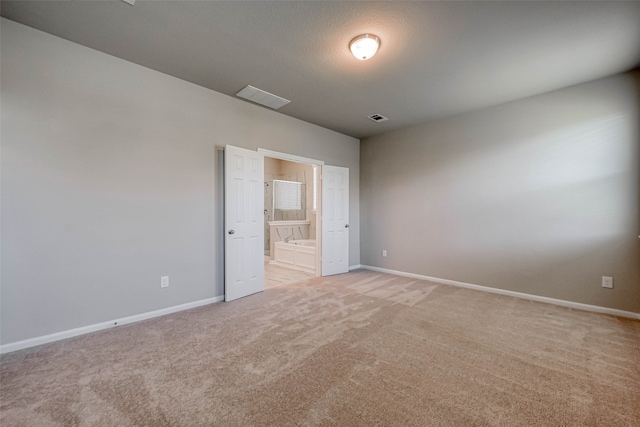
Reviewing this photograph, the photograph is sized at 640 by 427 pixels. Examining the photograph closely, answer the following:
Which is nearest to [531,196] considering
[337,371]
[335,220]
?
[335,220]

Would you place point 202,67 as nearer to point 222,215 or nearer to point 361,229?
point 222,215

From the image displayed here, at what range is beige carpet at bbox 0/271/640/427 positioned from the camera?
4.96 ft

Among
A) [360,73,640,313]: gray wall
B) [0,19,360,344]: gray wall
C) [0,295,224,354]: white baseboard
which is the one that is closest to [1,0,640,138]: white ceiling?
[0,19,360,344]: gray wall

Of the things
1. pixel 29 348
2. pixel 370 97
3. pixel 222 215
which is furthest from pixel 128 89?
pixel 370 97

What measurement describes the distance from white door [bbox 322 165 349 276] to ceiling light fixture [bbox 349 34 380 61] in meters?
2.61

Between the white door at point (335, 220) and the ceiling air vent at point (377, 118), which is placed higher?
the ceiling air vent at point (377, 118)

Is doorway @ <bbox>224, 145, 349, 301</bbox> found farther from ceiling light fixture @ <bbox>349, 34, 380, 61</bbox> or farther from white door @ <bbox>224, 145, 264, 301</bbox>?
ceiling light fixture @ <bbox>349, 34, 380, 61</bbox>

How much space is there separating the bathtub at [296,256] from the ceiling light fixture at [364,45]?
3.62 m

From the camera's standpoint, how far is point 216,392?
169cm

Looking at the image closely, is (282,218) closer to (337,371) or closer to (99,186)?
(99,186)

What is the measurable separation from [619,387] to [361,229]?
415cm

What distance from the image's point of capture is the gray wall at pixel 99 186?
2.23 metres

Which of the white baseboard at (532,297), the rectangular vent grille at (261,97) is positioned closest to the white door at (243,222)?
the rectangular vent grille at (261,97)

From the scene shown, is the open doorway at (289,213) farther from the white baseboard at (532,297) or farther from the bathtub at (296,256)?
the white baseboard at (532,297)
